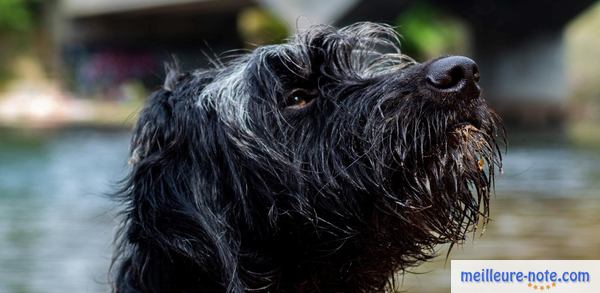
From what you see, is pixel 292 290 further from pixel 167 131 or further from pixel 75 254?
pixel 75 254

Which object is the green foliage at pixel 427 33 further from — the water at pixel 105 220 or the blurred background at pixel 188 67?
the water at pixel 105 220

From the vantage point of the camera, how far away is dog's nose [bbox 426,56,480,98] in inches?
123

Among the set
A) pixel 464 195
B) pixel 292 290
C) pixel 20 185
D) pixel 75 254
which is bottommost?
pixel 292 290

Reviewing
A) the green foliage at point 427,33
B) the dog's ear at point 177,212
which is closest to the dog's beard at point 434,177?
the dog's ear at point 177,212

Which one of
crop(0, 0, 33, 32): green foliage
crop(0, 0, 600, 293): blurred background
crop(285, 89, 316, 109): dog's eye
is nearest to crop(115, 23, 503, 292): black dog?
crop(285, 89, 316, 109): dog's eye

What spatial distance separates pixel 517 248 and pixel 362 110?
9.82ft

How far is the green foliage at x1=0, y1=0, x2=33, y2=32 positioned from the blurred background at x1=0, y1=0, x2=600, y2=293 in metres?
0.08

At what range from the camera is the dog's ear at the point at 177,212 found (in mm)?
3387

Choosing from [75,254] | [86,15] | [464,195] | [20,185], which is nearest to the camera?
[464,195]

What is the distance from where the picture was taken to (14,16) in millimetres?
44969

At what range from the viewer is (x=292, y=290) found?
11.5 feet

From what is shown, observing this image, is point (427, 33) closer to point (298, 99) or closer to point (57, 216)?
point (57, 216)

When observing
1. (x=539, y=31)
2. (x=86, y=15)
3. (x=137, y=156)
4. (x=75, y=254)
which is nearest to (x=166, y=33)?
(x=86, y=15)

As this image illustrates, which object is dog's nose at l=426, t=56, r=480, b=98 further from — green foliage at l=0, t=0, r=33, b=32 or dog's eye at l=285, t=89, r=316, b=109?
green foliage at l=0, t=0, r=33, b=32
